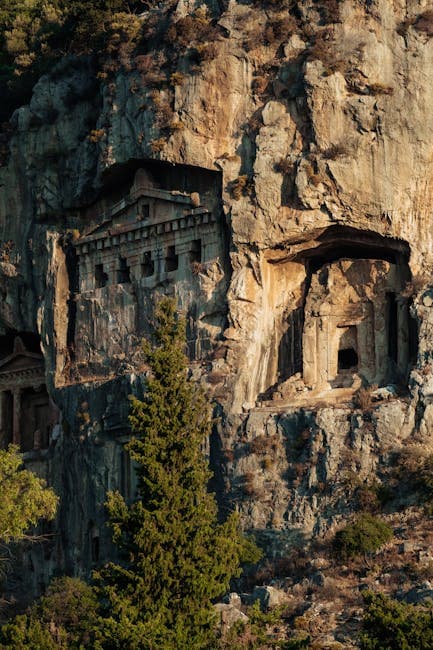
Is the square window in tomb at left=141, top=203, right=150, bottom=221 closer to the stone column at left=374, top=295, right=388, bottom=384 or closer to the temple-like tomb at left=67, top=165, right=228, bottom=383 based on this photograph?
the temple-like tomb at left=67, top=165, right=228, bottom=383

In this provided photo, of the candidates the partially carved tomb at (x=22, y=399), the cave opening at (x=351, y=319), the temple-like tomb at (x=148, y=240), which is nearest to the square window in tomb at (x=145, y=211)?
the temple-like tomb at (x=148, y=240)

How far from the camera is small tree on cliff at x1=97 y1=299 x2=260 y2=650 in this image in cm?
4988

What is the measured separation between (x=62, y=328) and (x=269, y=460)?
37.6 feet

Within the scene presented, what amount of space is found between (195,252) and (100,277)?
14.6ft

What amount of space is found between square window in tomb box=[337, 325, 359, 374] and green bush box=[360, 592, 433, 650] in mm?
17237

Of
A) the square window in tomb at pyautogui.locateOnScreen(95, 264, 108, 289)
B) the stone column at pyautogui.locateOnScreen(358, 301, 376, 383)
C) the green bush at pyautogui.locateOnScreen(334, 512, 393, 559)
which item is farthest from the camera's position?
the square window in tomb at pyautogui.locateOnScreen(95, 264, 108, 289)

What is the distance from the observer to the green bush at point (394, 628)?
152ft

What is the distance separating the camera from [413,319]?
63.1 m

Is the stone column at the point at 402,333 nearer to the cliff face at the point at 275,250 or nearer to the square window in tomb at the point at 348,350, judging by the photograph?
the cliff face at the point at 275,250

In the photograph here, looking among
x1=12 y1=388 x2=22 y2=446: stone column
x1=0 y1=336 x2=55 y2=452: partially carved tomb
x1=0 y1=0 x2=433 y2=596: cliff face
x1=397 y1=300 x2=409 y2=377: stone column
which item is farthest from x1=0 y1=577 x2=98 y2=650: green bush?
x1=397 y1=300 x2=409 y2=377: stone column

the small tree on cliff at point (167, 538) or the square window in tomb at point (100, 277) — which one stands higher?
the square window in tomb at point (100, 277)

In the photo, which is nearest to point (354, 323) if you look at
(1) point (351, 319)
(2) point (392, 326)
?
(1) point (351, 319)

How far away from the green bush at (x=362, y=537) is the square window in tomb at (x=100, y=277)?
1512cm

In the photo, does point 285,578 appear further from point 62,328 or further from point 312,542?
point 62,328
